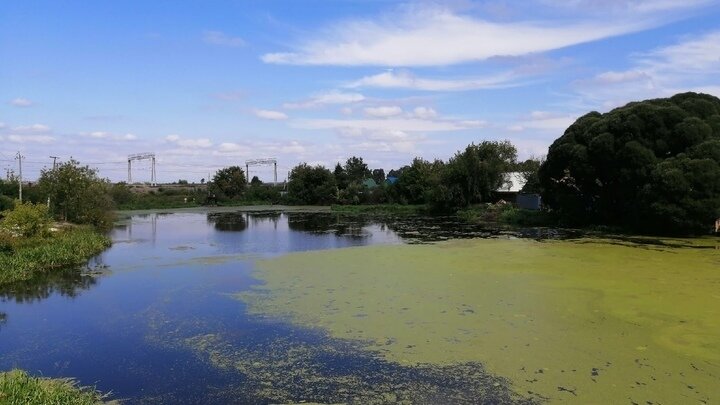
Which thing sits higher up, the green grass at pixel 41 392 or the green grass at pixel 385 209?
the green grass at pixel 385 209

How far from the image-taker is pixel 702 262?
12.0 metres

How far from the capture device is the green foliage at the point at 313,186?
5103 centimetres

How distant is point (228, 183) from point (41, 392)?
55.7m

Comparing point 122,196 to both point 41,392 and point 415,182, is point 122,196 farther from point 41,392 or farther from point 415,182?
point 41,392

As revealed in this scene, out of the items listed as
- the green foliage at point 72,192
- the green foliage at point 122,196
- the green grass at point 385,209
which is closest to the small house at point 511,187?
the green grass at point 385,209

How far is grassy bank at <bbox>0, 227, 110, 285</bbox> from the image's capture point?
11789 mm

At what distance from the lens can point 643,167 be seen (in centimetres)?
1858

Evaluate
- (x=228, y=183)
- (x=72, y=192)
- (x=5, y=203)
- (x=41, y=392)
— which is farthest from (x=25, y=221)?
(x=228, y=183)

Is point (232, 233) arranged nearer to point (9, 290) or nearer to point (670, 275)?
point (9, 290)

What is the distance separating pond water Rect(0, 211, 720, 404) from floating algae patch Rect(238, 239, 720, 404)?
0.10ft

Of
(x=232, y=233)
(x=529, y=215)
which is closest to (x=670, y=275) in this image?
(x=529, y=215)

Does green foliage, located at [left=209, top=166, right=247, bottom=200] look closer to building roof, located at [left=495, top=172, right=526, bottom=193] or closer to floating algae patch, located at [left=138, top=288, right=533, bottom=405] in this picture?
building roof, located at [left=495, top=172, right=526, bottom=193]

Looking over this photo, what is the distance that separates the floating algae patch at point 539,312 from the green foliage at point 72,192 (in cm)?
1355

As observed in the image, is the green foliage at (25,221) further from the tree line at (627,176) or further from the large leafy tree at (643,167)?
the large leafy tree at (643,167)
